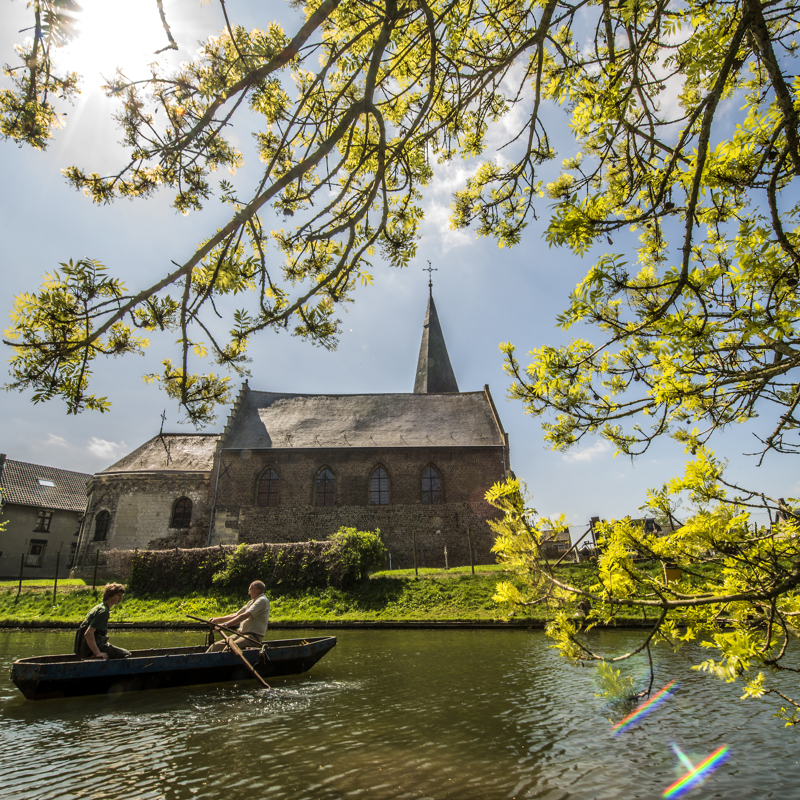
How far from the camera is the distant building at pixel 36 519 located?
32.8 metres

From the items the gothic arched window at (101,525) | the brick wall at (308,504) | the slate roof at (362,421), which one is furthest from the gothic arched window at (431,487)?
the gothic arched window at (101,525)

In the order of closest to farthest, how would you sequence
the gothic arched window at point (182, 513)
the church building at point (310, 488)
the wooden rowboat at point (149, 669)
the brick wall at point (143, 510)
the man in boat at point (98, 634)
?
the wooden rowboat at point (149, 669) → the man in boat at point (98, 634) → the brick wall at point (143, 510) → the church building at point (310, 488) → the gothic arched window at point (182, 513)

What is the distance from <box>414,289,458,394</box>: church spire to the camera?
114 feet

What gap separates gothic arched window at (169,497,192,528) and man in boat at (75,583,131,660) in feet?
57.7

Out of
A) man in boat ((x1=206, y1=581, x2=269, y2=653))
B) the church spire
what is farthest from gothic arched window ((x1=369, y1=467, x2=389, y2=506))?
man in boat ((x1=206, y1=581, x2=269, y2=653))

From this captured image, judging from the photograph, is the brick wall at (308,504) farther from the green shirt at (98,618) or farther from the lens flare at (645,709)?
the lens flare at (645,709)

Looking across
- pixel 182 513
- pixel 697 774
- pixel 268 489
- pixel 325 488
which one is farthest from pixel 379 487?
pixel 697 774

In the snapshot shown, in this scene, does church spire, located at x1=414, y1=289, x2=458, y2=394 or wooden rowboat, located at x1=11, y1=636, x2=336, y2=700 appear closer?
wooden rowboat, located at x1=11, y1=636, x2=336, y2=700

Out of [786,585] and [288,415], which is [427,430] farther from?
[786,585]

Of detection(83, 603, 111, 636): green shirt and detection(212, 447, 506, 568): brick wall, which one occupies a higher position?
detection(212, 447, 506, 568): brick wall

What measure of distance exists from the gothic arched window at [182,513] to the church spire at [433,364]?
16682 mm

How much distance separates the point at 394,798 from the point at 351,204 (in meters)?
4.98

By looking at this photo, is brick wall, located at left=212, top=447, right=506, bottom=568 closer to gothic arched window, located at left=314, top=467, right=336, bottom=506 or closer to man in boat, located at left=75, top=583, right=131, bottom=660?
gothic arched window, located at left=314, top=467, right=336, bottom=506

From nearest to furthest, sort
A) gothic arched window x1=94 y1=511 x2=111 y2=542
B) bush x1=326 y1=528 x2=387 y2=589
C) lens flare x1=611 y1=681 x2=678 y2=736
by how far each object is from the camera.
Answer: lens flare x1=611 y1=681 x2=678 y2=736 < bush x1=326 y1=528 x2=387 y2=589 < gothic arched window x1=94 y1=511 x2=111 y2=542
